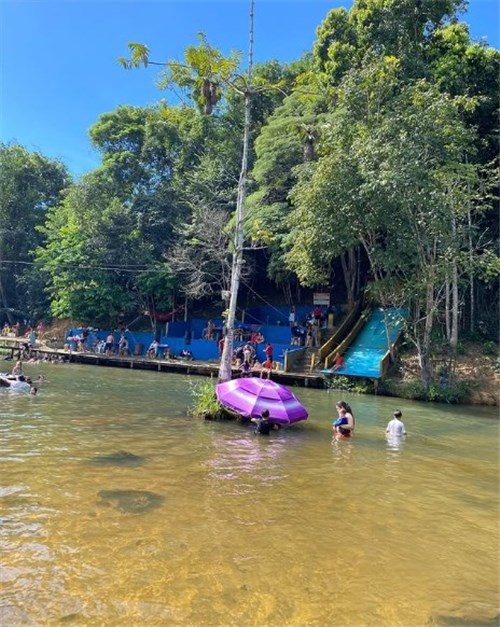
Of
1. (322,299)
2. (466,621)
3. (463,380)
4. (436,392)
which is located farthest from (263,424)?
(322,299)

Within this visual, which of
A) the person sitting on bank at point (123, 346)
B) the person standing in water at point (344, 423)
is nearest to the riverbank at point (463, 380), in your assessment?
the person standing in water at point (344, 423)

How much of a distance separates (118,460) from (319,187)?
47.7ft

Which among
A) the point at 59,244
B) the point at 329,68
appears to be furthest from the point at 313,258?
the point at 59,244

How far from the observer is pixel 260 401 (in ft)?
42.9

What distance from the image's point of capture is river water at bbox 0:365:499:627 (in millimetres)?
4781

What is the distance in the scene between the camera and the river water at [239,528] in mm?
4781

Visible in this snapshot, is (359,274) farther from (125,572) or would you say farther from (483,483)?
(125,572)

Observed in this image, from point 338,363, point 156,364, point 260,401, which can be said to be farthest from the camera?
point 156,364

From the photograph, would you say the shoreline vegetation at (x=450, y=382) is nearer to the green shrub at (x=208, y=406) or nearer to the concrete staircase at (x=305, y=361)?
the concrete staircase at (x=305, y=361)

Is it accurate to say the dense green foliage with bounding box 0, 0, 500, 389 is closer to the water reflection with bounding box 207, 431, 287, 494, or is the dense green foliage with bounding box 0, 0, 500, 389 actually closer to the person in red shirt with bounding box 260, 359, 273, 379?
the person in red shirt with bounding box 260, 359, 273, 379

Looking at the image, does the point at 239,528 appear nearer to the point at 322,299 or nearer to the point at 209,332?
the point at 209,332

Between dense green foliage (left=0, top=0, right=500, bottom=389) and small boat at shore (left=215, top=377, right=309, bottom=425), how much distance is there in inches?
166

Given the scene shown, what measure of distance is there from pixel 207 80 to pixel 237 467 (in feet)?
33.8

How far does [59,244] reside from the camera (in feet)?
119
